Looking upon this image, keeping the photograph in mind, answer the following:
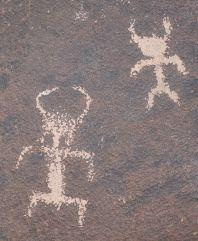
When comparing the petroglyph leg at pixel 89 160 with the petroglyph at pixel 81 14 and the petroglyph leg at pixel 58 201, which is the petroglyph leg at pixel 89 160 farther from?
the petroglyph at pixel 81 14

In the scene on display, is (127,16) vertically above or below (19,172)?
above

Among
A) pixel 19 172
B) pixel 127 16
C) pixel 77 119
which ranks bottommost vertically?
pixel 19 172

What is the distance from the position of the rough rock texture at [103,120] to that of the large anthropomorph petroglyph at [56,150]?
→ 0.02 metres

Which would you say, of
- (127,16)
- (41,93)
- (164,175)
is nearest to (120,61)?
(127,16)

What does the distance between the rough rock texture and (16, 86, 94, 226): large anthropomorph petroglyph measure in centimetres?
2

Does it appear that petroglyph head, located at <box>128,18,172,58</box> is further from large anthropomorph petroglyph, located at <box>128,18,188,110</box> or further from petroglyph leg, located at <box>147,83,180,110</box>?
petroglyph leg, located at <box>147,83,180,110</box>

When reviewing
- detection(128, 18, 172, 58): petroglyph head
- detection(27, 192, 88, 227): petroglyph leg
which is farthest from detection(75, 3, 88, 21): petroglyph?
detection(27, 192, 88, 227): petroglyph leg

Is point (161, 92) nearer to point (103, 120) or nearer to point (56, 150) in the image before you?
point (103, 120)

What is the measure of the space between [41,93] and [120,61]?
0.90 feet

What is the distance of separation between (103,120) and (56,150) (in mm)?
180

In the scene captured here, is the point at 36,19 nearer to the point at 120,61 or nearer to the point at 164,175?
the point at 120,61

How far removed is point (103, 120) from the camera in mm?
1099

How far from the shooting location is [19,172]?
1.10m

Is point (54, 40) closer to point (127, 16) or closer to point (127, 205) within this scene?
point (127, 16)
